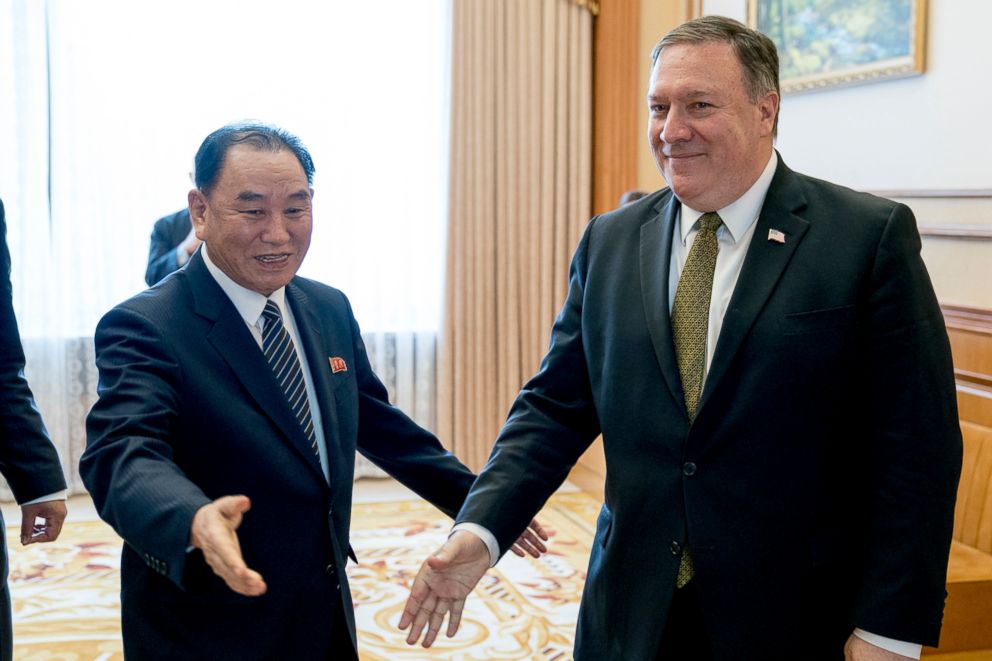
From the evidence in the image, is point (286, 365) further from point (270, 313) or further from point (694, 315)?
point (694, 315)

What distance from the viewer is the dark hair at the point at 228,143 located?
1893 mm

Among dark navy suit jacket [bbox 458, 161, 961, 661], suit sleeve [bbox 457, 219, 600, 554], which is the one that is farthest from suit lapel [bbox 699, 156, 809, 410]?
suit sleeve [bbox 457, 219, 600, 554]

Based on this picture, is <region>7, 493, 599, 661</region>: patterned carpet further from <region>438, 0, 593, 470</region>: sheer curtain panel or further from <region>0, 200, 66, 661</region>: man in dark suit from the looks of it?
<region>0, 200, 66, 661</region>: man in dark suit

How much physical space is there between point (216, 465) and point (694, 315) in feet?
2.96

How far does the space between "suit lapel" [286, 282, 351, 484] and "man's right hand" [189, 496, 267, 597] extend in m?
0.42

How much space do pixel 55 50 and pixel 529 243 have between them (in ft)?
9.52

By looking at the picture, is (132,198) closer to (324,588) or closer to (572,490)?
(572,490)

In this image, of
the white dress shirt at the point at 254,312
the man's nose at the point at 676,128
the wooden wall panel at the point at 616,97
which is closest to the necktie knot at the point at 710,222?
the man's nose at the point at 676,128

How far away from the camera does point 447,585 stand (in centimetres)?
193

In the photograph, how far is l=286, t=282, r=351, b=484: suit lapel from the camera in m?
1.96

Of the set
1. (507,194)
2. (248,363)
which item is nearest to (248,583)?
(248,363)

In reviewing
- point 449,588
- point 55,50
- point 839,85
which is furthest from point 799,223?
point 55,50

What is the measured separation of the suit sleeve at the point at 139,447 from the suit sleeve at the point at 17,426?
646mm

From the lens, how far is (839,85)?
4.23 m
